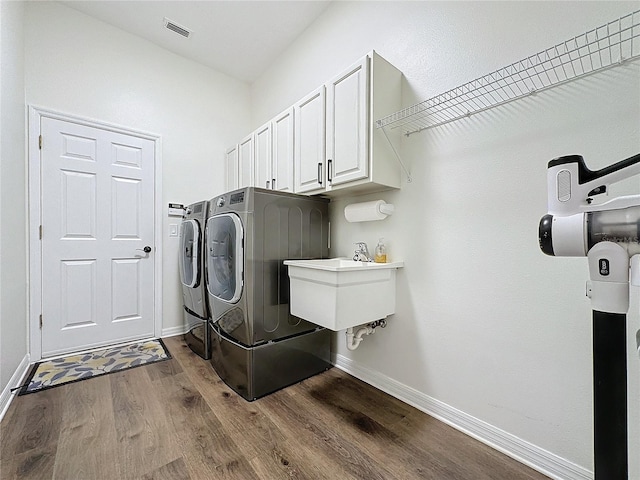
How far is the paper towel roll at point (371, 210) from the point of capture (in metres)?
1.80

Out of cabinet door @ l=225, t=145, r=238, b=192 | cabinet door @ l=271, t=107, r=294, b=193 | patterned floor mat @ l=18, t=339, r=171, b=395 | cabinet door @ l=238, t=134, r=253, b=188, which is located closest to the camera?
patterned floor mat @ l=18, t=339, r=171, b=395

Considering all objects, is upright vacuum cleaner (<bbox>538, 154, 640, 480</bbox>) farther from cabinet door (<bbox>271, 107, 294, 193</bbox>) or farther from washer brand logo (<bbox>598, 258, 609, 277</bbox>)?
cabinet door (<bbox>271, 107, 294, 193</bbox>)

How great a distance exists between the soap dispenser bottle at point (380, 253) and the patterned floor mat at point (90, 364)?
76.1 inches

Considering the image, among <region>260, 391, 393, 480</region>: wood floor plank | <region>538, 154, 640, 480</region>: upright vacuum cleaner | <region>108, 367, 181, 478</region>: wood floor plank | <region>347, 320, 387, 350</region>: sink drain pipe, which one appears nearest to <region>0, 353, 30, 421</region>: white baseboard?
<region>108, 367, 181, 478</region>: wood floor plank

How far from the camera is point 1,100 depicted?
5.42ft

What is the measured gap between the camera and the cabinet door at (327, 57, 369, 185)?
1663 mm

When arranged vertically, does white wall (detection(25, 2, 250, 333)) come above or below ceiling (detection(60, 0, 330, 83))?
below

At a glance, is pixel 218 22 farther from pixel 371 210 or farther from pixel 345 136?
pixel 371 210

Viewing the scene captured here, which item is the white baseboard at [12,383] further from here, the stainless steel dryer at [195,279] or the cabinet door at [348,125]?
the cabinet door at [348,125]

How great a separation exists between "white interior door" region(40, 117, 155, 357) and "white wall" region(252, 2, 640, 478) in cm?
226

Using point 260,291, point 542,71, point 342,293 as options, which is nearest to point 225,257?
point 260,291

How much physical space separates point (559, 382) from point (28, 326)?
137 inches

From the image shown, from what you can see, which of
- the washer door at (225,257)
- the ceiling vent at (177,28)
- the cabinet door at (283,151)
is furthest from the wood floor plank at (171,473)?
the ceiling vent at (177,28)

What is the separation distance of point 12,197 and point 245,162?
1699 mm
